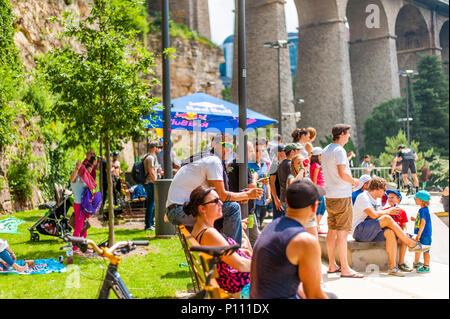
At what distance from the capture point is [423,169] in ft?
84.2

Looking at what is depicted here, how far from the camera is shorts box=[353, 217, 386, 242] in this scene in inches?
272

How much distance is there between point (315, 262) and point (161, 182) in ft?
20.1

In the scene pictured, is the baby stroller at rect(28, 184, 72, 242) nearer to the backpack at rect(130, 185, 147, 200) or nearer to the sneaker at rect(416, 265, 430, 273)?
the backpack at rect(130, 185, 147, 200)

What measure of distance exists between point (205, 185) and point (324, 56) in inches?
1558

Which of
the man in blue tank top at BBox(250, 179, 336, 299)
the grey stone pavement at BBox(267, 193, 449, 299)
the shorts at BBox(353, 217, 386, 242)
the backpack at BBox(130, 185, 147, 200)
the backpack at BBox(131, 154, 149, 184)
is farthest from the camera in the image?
the backpack at BBox(130, 185, 147, 200)

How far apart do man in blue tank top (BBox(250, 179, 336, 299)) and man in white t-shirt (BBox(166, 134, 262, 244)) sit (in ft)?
6.22

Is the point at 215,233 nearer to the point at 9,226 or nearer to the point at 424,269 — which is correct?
the point at 424,269

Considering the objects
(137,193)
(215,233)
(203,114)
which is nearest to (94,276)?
(215,233)

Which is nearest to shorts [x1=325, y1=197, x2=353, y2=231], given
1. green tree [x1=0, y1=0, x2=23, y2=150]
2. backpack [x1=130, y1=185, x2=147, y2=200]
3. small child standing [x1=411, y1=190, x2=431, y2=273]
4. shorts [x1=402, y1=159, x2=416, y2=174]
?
small child standing [x1=411, y1=190, x2=431, y2=273]

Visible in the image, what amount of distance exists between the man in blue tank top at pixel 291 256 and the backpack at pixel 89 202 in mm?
4999

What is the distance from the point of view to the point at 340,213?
6535mm
